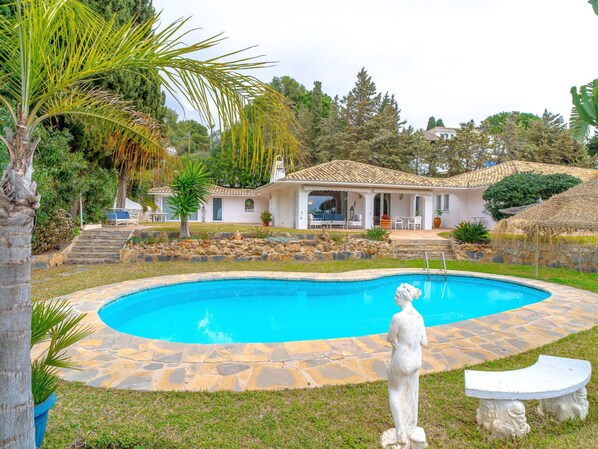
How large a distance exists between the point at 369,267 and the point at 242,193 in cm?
1756

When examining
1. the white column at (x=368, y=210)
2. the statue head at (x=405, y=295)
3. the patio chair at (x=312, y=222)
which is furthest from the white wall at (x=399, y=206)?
the statue head at (x=405, y=295)

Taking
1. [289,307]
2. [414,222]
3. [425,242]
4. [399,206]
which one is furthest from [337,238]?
[399,206]

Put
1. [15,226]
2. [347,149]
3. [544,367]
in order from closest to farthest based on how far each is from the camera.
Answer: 1. [15,226]
2. [544,367]
3. [347,149]

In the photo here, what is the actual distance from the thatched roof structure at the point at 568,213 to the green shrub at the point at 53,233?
51.7 feet

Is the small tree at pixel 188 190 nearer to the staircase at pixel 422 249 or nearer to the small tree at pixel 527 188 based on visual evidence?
the staircase at pixel 422 249

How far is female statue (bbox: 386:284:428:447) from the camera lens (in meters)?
2.66

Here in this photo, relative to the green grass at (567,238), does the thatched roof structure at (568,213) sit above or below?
above

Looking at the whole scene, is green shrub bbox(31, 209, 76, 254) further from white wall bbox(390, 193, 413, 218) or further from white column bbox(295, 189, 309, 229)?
white wall bbox(390, 193, 413, 218)

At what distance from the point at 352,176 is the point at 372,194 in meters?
1.60

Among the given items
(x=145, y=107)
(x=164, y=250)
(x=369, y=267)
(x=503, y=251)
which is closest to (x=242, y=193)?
(x=145, y=107)

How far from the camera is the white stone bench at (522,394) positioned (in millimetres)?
2939

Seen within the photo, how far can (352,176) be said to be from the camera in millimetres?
20703

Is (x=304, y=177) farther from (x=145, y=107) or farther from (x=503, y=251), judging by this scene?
(x=503, y=251)

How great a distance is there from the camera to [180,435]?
291 centimetres
